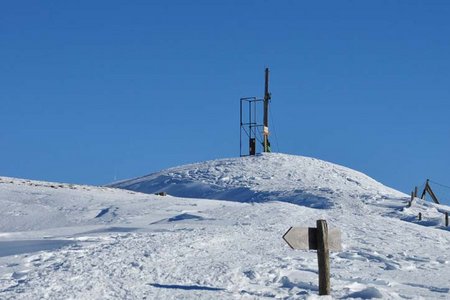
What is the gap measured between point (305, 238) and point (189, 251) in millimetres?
3148

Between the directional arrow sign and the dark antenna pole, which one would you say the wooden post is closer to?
the directional arrow sign

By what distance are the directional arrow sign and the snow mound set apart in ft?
57.4

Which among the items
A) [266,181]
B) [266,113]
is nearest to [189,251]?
[266,181]

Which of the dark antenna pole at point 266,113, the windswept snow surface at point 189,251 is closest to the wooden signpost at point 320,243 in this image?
the windswept snow surface at point 189,251

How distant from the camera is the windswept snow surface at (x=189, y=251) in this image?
959 cm

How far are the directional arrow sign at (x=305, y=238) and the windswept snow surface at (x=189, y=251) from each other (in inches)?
23.9

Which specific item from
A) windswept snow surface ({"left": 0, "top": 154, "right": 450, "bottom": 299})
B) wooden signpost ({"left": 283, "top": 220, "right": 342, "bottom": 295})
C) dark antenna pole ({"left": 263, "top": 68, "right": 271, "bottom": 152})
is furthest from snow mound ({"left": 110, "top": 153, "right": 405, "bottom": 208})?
wooden signpost ({"left": 283, "top": 220, "right": 342, "bottom": 295})

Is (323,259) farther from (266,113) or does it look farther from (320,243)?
(266,113)

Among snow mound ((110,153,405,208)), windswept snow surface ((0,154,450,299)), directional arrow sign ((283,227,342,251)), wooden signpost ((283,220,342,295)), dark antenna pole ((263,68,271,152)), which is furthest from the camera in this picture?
dark antenna pole ((263,68,271,152))

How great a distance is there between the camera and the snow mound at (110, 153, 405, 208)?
30250 mm

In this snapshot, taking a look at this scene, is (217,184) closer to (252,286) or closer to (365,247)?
(365,247)

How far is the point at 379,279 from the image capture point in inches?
429

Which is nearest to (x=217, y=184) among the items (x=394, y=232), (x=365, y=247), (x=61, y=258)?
(x=394, y=232)

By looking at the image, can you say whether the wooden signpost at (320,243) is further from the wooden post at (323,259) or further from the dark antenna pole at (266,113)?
the dark antenna pole at (266,113)
